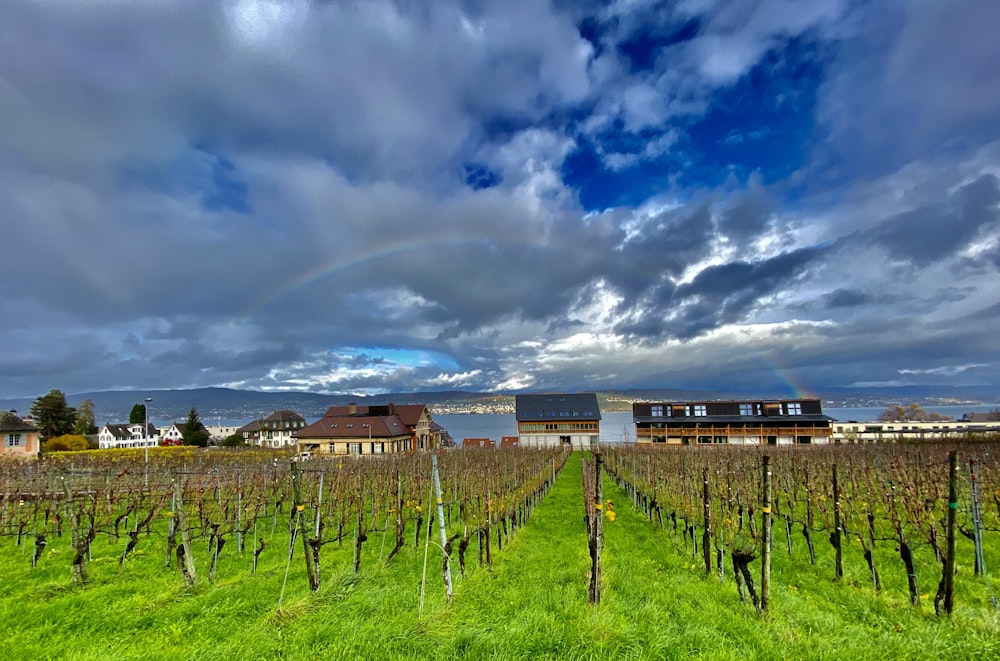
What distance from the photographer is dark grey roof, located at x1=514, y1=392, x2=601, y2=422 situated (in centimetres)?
6688

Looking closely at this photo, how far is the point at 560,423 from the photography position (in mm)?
66375

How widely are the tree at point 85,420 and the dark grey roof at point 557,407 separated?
6227 cm

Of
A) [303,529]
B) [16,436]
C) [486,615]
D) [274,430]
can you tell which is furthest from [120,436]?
[486,615]

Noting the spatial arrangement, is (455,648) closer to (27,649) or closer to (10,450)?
(27,649)

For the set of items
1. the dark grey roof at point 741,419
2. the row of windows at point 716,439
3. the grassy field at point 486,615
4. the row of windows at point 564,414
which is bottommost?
the row of windows at point 716,439

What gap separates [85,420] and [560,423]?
76.9 m

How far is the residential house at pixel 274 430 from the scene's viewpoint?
8744cm

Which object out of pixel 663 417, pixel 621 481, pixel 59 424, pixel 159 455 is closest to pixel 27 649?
pixel 621 481

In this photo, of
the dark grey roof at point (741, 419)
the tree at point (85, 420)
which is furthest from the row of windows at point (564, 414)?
the tree at point (85, 420)

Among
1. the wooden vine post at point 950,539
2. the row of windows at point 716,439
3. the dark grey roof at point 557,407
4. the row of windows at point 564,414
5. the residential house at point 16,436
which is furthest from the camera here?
the dark grey roof at point 557,407

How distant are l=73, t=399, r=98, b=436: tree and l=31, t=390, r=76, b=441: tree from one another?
17.6 feet

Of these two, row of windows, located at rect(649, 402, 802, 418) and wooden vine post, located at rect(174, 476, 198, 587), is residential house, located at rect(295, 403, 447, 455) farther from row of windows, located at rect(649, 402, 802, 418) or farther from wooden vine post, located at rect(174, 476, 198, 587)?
wooden vine post, located at rect(174, 476, 198, 587)

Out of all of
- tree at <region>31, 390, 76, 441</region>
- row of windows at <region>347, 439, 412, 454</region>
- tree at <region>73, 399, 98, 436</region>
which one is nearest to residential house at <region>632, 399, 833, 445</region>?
row of windows at <region>347, 439, 412, 454</region>

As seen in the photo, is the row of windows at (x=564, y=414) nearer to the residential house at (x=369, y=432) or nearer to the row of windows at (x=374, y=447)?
the residential house at (x=369, y=432)
